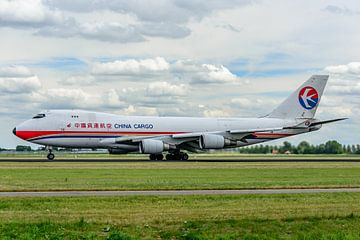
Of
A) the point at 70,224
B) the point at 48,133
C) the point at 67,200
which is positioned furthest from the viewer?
the point at 48,133

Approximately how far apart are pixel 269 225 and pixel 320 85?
2326 inches

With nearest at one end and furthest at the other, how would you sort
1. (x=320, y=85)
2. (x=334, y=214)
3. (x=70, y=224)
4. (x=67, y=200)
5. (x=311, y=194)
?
(x=70, y=224), (x=334, y=214), (x=67, y=200), (x=311, y=194), (x=320, y=85)

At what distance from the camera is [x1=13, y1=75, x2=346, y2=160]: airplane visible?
207ft

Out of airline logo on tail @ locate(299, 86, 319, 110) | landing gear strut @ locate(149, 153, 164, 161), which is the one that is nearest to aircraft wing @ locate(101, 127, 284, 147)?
landing gear strut @ locate(149, 153, 164, 161)

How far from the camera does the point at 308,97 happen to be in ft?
245

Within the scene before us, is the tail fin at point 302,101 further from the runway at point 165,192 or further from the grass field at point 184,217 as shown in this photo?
the grass field at point 184,217

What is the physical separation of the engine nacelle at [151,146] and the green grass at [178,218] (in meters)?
38.8

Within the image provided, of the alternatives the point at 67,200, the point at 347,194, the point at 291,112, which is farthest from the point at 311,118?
the point at 67,200

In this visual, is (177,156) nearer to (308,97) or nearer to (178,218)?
(308,97)

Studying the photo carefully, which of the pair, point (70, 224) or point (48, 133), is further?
point (48, 133)

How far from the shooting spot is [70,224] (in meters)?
16.9

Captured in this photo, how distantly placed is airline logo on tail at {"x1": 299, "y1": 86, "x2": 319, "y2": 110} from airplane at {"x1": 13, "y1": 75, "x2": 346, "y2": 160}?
3.66 m

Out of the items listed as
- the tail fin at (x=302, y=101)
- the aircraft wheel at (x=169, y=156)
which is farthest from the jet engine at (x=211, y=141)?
the tail fin at (x=302, y=101)

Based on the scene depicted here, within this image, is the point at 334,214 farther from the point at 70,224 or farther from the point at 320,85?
the point at 320,85
